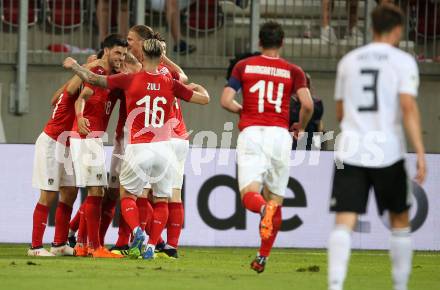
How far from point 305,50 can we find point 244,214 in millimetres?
4582

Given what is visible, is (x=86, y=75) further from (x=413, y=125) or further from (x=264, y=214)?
(x=413, y=125)

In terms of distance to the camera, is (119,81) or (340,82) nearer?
(340,82)

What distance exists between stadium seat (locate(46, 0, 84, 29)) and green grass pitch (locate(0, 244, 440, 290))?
571cm

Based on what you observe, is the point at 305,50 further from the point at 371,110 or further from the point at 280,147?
the point at 371,110

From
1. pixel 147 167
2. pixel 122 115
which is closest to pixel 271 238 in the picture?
pixel 147 167

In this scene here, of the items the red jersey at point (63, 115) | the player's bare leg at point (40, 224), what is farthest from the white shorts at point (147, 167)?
the player's bare leg at point (40, 224)

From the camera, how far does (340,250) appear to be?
7605mm

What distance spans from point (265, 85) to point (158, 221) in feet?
7.11

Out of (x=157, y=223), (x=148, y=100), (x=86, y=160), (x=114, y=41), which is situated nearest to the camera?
(x=148, y=100)

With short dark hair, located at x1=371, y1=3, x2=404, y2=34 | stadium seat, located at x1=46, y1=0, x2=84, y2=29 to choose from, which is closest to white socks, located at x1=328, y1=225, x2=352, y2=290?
short dark hair, located at x1=371, y1=3, x2=404, y2=34

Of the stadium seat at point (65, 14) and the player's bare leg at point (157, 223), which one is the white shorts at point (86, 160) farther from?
the stadium seat at point (65, 14)

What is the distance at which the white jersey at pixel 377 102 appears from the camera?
766 cm

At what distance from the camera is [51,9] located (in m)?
18.4

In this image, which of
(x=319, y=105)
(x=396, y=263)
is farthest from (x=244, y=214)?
(x=396, y=263)
